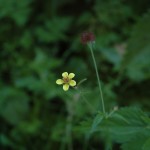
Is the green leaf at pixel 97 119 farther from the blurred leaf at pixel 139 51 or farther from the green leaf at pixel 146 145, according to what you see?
the blurred leaf at pixel 139 51

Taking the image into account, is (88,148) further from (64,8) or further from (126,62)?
(64,8)

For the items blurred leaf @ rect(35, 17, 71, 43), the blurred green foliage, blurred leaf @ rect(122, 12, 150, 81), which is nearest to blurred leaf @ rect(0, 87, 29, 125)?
the blurred green foliage

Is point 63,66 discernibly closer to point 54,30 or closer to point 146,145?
point 54,30

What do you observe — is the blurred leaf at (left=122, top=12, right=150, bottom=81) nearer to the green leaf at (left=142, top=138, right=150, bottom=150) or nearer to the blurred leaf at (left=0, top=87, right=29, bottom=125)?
the blurred leaf at (left=0, top=87, right=29, bottom=125)

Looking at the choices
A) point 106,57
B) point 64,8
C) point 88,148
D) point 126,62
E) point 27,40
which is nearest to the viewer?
point 88,148

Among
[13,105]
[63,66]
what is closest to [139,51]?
[63,66]

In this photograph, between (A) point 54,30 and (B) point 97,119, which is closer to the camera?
(B) point 97,119

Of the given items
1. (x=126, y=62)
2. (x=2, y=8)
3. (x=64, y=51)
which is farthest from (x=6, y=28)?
(x=126, y=62)

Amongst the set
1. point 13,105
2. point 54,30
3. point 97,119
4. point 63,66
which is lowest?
point 97,119
